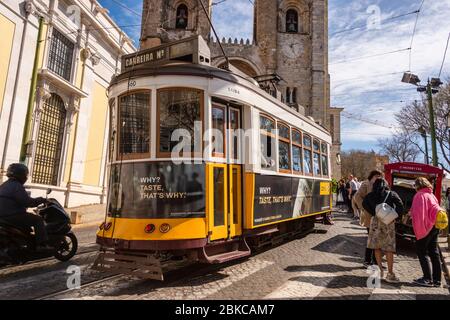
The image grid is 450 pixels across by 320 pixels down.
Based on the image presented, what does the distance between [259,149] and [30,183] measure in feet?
36.5

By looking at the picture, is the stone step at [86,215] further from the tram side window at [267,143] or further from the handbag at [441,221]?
the handbag at [441,221]

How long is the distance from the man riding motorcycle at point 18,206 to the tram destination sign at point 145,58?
261 cm

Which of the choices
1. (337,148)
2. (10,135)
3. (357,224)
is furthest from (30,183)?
(337,148)

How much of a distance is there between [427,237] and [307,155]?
12.3ft

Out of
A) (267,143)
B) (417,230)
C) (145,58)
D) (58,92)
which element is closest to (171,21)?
(58,92)

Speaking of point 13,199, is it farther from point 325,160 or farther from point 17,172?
point 325,160

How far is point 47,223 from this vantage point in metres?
6.36

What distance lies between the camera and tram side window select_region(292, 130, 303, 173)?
7.75m

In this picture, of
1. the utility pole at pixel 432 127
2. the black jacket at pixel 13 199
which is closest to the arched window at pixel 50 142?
the black jacket at pixel 13 199

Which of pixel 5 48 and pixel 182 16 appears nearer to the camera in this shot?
pixel 5 48

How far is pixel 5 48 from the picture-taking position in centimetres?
1235

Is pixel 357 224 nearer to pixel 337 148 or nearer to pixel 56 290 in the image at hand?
pixel 56 290

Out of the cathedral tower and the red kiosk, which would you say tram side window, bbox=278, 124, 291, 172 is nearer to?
the red kiosk

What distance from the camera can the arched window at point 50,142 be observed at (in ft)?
47.4
